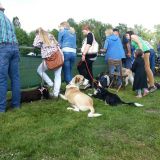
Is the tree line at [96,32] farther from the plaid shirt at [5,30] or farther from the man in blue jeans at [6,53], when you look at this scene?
the plaid shirt at [5,30]

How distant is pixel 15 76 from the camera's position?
8383 mm

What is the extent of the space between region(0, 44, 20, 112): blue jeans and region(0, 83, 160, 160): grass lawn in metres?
0.27

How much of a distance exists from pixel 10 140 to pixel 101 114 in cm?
260

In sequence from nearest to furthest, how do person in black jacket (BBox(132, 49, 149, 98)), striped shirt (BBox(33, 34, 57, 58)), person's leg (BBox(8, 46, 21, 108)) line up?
person's leg (BBox(8, 46, 21, 108)) → striped shirt (BBox(33, 34, 57, 58)) → person in black jacket (BBox(132, 49, 149, 98))

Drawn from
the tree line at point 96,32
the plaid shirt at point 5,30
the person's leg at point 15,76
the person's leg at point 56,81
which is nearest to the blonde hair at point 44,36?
the person's leg at point 56,81

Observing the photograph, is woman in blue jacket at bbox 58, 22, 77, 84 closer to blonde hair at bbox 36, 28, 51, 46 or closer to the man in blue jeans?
blonde hair at bbox 36, 28, 51, 46

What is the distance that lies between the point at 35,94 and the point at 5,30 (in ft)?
7.30

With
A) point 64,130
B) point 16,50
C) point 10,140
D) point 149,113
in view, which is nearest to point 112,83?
point 149,113

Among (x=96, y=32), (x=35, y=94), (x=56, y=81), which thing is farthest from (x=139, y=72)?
(x=96, y=32)

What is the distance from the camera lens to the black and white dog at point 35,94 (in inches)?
365

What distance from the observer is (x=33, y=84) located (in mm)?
10742

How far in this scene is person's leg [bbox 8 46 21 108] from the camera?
8.25m

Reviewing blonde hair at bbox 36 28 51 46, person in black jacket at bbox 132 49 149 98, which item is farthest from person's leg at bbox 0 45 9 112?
person in black jacket at bbox 132 49 149 98

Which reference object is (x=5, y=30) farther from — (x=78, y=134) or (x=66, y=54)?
(x=66, y=54)
